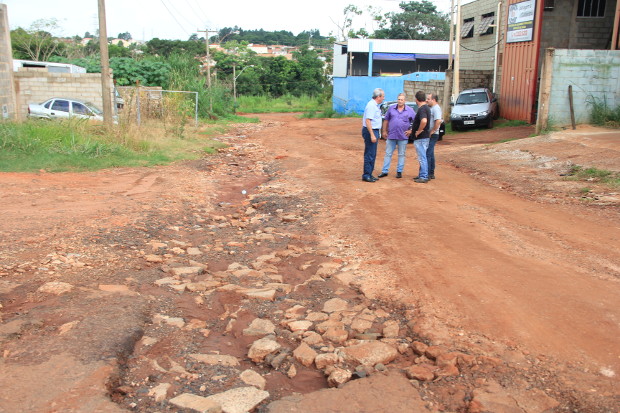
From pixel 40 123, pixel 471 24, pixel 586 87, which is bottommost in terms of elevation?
pixel 40 123

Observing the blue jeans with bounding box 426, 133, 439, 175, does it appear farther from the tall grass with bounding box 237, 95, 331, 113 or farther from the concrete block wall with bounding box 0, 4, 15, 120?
the tall grass with bounding box 237, 95, 331, 113

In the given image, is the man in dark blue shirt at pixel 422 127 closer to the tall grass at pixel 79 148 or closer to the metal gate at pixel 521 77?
the tall grass at pixel 79 148

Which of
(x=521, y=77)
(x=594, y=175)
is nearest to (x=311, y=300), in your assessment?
(x=594, y=175)

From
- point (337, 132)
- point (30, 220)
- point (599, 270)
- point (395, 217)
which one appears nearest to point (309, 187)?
point (395, 217)

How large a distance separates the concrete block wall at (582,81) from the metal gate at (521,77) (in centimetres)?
403

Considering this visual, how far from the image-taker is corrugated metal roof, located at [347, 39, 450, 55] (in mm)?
42938

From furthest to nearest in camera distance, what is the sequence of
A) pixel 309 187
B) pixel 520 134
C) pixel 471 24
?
pixel 471 24 → pixel 520 134 → pixel 309 187

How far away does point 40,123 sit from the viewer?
1481 cm

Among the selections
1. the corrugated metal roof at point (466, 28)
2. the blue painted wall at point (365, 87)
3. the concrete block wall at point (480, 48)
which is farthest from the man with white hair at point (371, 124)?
the blue painted wall at point (365, 87)

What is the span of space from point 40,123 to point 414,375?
1417 centimetres

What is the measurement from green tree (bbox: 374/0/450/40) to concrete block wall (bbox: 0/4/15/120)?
157 ft

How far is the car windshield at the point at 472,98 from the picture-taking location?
861 inches

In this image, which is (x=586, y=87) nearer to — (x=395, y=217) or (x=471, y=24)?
(x=395, y=217)

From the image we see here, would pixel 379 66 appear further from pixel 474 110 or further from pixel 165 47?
pixel 474 110
